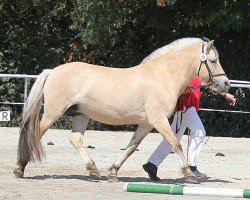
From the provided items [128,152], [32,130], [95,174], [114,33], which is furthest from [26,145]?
[114,33]

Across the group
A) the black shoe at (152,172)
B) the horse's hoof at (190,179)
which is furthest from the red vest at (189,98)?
the horse's hoof at (190,179)

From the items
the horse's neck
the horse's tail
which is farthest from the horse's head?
the horse's tail

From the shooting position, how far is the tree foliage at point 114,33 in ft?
76.1

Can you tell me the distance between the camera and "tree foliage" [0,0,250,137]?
23203 mm

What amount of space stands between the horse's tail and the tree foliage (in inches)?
415

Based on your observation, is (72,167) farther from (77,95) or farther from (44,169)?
(77,95)

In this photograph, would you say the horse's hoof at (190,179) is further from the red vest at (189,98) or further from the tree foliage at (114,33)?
the tree foliage at (114,33)

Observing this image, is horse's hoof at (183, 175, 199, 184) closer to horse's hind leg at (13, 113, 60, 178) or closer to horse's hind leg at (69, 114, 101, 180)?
horse's hind leg at (69, 114, 101, 180)

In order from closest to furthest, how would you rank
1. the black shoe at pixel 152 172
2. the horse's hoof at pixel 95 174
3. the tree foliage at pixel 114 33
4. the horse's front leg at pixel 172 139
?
the horse's front leg at pixel 172 139
the horse's hoof at pixel 95 174
the black shoe at pixel 152 172
the tree foliage at pixel 114 33

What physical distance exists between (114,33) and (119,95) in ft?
44.4

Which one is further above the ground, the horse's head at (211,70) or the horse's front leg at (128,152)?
the horse's head at (211,70)

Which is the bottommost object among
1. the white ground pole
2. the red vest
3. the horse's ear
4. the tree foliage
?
the tree foliage

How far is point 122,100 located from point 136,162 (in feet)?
10.2

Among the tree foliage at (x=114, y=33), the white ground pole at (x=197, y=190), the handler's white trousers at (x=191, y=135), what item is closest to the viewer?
the white ground pole at (x=197, y=190)
